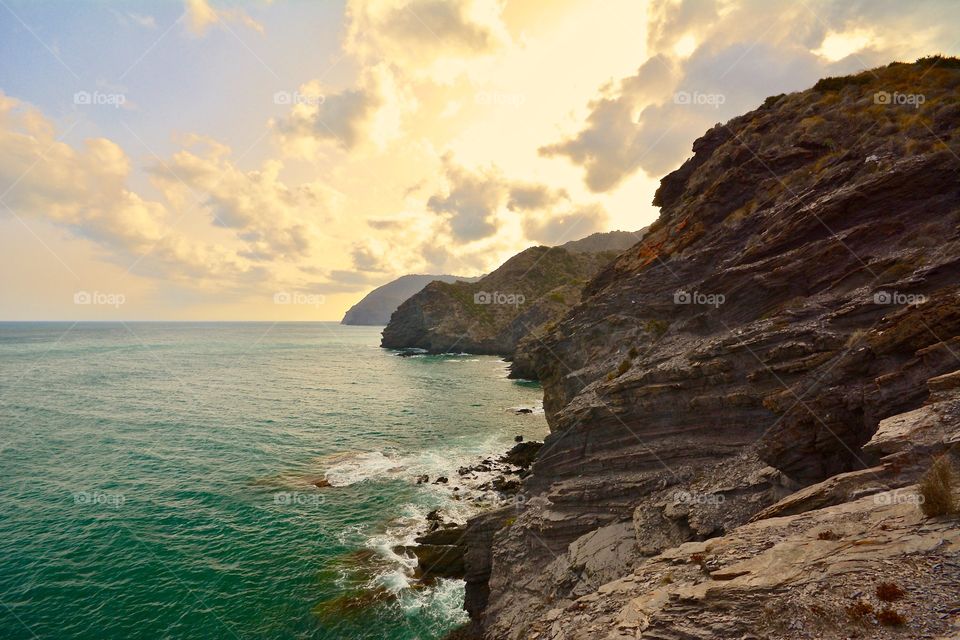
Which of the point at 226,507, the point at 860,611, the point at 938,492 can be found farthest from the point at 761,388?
the point at 226,507

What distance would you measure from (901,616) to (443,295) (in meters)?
178

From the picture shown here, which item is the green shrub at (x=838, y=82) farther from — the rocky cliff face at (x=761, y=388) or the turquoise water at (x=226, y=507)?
the turquoise water at (x=226, y=507)

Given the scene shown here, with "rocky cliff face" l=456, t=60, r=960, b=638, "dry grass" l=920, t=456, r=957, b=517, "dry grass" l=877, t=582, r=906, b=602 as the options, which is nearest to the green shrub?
"rocky cliff face" l=456, t=60, r=960, b=638

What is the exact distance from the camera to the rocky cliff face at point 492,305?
166 metres

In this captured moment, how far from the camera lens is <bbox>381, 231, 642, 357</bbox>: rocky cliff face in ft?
545

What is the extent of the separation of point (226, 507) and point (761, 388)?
4531cm

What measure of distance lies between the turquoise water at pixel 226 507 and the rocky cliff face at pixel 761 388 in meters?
11.0

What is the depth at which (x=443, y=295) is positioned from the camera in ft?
603

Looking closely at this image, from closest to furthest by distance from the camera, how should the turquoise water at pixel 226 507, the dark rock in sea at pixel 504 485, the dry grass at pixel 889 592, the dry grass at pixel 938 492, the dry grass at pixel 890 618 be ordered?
the dry grass at pixel 890 618 < the dry grass at pixel 889 592 < the dry grass at pixel 938 492 < the turquoise water at pixel 226 507 < the dark rock in sea at pixel 504 485

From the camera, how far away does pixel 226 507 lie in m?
39.2

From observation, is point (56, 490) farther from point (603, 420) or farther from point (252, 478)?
point (603, 420)

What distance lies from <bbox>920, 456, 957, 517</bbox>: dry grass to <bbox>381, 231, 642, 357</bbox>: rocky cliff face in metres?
137

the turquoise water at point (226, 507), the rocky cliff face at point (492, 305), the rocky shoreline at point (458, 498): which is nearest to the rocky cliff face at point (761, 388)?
the rocky shoreline at point (458, 498)

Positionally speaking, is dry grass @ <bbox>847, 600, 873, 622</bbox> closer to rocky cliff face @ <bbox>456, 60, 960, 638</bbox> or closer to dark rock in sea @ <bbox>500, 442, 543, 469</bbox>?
rocky cliff face @ <bbox>456, 60, 960, 638</bbox>
